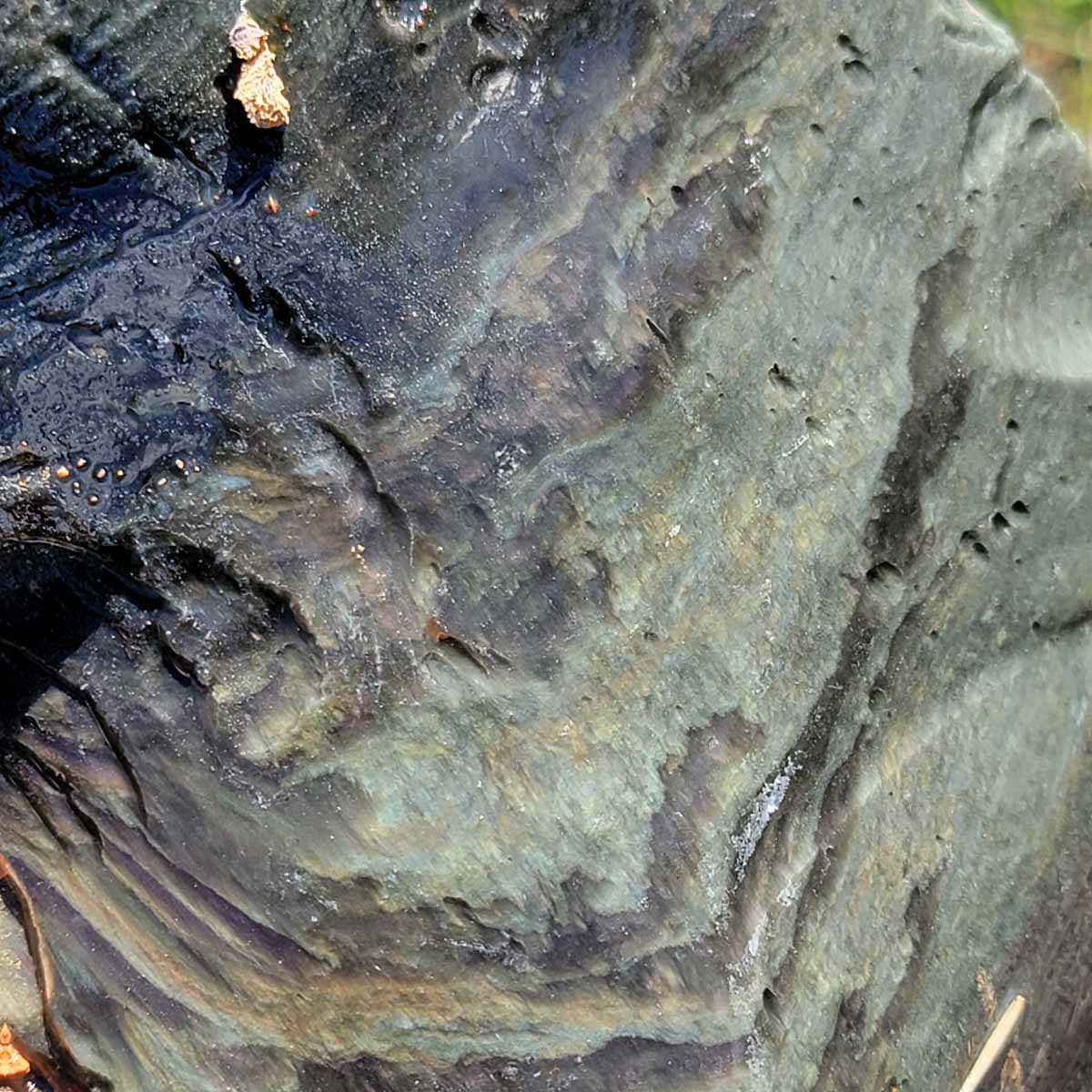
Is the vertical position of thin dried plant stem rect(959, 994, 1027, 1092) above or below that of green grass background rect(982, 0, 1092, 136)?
below

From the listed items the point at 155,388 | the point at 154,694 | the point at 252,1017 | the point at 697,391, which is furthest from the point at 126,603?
the point at 697,391

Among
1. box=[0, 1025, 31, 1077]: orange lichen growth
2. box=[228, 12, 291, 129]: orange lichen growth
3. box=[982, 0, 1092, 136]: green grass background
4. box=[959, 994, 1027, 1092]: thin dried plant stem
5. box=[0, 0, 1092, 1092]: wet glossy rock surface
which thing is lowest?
box=[0, 1025, 31, 1077]: orange lichen growth

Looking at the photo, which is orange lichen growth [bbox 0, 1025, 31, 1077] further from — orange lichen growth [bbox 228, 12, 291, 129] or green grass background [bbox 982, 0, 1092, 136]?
green grass background [bbox 982, 0, 1092, 136]

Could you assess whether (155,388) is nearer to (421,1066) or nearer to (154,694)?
(154,694)

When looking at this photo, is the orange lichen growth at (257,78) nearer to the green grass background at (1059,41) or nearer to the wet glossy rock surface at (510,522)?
the wet glossy rock surface at (510,522)

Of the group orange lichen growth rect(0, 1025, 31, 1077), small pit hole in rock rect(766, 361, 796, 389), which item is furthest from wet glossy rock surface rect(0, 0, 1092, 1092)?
orange lichen growth rect(0, 1025, 31, 1077)

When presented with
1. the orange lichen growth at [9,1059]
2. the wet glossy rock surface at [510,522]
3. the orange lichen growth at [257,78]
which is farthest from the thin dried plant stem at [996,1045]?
the orange lichen growth at [257,78]
